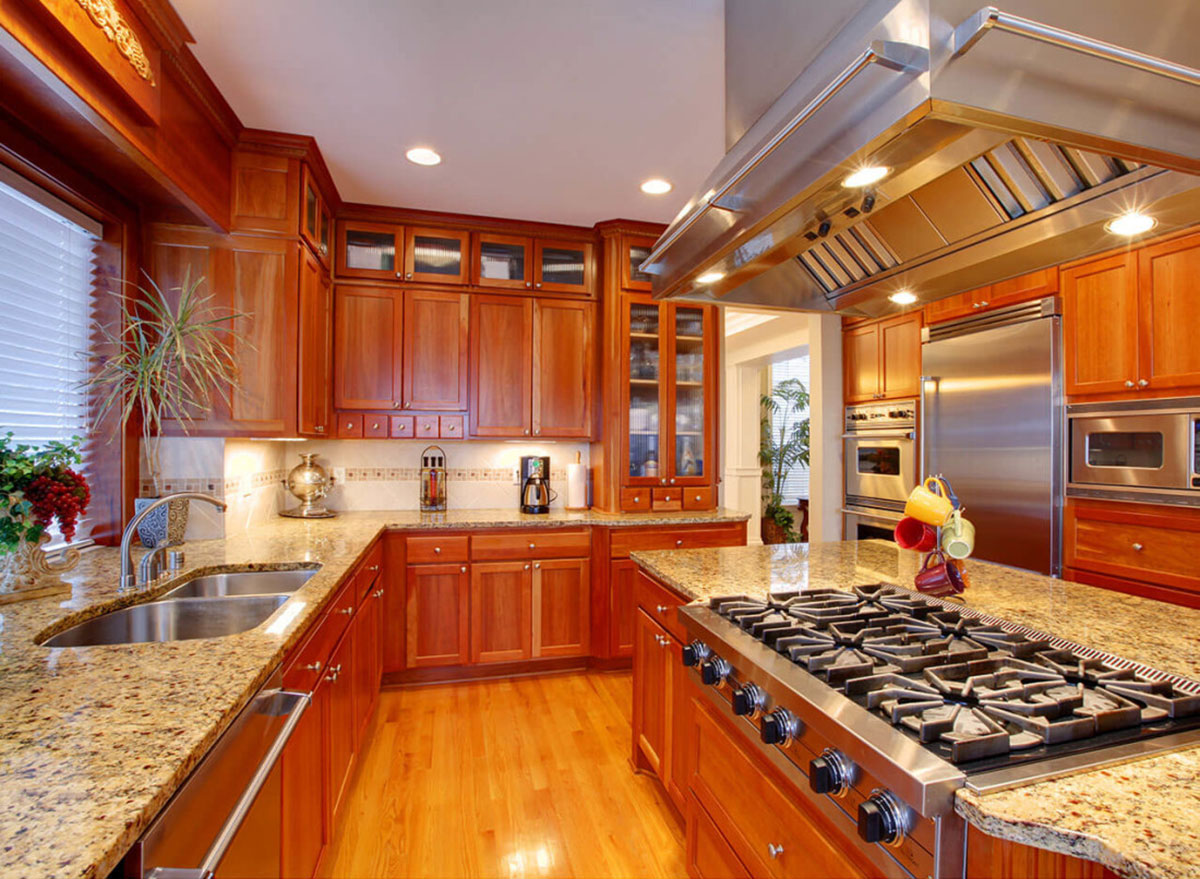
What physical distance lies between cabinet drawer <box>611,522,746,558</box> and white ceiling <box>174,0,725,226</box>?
184 cm

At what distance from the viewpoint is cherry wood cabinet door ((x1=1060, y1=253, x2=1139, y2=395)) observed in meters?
2.44

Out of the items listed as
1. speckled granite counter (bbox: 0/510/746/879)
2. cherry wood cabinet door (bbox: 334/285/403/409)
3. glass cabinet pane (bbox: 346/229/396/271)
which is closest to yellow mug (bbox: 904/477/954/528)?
speckled granite counter (bbox: 0/510/746/879)

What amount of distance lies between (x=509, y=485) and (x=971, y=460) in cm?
267

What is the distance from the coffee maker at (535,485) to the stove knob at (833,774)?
2.68 m

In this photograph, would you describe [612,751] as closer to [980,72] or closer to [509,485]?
[509,485]

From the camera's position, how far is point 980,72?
0.80 metres

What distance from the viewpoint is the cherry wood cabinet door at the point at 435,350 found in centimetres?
332

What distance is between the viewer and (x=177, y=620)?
1.60 m

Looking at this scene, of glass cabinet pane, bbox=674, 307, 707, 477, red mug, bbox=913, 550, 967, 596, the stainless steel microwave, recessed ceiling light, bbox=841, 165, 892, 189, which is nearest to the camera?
recessed ceiling light, bbox=841, 165, 892, 189

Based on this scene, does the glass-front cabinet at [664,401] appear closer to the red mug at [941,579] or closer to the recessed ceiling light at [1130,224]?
the red mug at [941,579]

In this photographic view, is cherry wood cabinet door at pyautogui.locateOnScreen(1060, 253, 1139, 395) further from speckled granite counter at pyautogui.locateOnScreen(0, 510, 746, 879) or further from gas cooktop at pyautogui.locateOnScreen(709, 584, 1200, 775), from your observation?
speckled granite counter at pyautogui.locateOnScreen(0, 510, 746, 879)

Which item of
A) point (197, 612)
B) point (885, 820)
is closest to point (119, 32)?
point (197, 612)

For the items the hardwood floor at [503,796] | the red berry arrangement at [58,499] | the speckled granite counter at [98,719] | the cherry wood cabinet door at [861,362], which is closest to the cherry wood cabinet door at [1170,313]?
the cherry wood cabinet door at [861,362]

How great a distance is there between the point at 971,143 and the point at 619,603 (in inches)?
107
